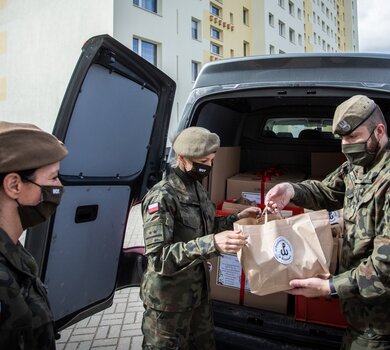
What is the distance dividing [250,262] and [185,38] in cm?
1677

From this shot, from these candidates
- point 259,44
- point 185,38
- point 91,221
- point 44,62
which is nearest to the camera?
point 91,221

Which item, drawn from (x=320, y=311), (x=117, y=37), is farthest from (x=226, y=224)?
(x=117, y=37)

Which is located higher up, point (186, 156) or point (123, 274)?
point (186, 156)

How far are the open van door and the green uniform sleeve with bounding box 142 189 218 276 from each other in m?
0.48

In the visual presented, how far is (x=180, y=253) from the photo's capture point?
1688mm

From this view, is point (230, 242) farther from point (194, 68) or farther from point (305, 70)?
point (194, 68)

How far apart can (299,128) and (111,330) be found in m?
2.61

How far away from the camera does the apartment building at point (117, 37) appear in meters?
10.7

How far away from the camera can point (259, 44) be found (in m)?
25.0

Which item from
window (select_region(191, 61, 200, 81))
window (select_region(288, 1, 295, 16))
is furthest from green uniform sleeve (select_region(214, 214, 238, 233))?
window (select_region(288, 1, 295, 16))

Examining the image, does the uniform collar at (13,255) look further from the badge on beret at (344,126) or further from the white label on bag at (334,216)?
the white label on bag at (334,216)

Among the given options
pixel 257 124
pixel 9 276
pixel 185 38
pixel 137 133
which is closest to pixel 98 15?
pixel 185 38

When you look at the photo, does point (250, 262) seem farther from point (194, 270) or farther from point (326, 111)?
point (326, 111)

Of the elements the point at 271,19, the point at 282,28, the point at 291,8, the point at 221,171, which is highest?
the point at 291,8
